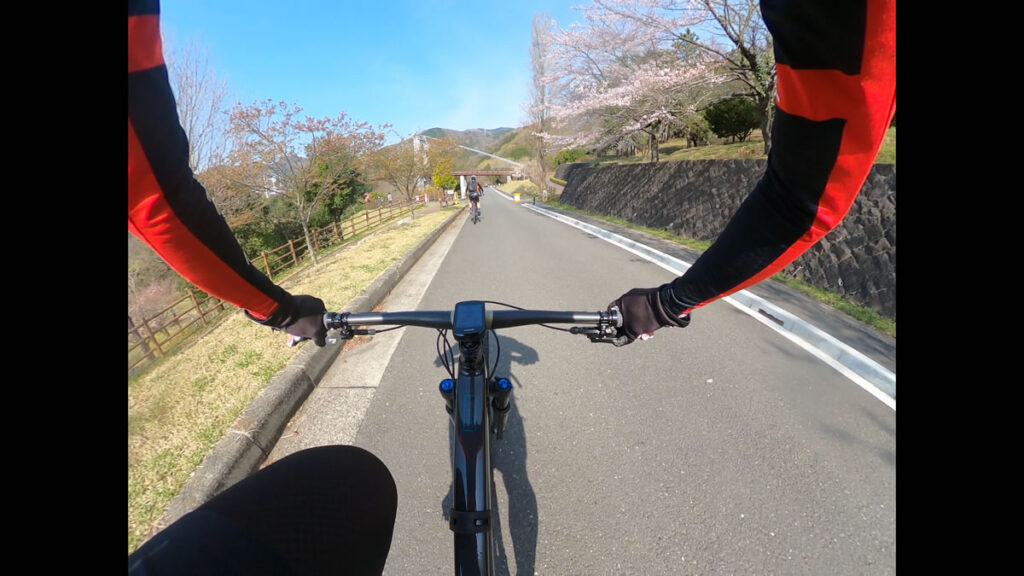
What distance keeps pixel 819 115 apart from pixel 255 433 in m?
3.01

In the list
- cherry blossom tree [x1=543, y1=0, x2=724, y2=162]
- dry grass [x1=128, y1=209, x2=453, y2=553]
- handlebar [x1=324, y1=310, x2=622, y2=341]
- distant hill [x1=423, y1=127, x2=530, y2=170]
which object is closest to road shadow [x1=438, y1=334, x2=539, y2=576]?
handlebar [x1=324, y1=310, x2=622, y2=341]

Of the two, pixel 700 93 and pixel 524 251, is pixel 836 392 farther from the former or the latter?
pixel 700 93

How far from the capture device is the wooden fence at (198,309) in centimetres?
525

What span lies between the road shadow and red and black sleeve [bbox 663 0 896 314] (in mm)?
1090

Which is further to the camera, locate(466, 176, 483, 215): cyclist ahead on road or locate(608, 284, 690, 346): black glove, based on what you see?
locate(466, 176, 483, 215): cyclist ahead on road

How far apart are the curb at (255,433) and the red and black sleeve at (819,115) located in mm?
2709

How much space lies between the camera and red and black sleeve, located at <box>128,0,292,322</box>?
2.18 ft

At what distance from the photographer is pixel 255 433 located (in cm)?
223

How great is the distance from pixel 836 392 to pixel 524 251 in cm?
660

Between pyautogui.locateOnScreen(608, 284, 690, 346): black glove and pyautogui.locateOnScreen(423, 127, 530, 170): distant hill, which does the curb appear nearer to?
pyautogui.locateOnScreen(608, 284, 690, 346): black glove

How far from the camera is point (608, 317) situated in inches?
44.8

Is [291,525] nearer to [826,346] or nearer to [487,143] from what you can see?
[826,346]

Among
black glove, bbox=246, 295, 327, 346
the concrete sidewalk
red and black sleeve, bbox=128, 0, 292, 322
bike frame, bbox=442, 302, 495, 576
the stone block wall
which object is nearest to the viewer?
red and black sleeve, bbox=128, 0, 292, 322
